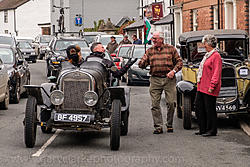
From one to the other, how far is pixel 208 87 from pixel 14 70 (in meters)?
7.71

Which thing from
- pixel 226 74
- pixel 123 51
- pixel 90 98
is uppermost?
pixel 123 51

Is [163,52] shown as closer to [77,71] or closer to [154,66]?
[154,66]

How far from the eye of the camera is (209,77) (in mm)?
10492

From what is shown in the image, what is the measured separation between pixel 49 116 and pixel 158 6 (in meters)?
36.3

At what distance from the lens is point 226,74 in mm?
11680

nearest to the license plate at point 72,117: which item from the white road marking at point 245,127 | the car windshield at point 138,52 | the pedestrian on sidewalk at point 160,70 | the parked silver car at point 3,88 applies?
the pedestrian on sidewalk at point 160,70

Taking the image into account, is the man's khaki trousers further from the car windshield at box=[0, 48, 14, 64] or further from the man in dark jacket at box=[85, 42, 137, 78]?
the car windshield at box=[0, 48, 14, 64]

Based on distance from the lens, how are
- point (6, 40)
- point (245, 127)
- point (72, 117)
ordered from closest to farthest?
point (72, 117), point (245, 127), point (6, 40)

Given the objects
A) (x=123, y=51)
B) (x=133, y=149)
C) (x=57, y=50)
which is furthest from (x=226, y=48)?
(x=123, y=51)

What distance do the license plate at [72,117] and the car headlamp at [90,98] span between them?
0.71ft

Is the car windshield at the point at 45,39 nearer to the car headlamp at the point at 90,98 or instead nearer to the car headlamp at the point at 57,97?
the car headlamp at the point at 57,97

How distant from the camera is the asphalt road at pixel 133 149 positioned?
825cm

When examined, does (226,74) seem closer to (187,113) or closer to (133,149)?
(187,113)

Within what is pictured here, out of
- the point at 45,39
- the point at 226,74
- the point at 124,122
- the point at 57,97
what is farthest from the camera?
the point at 45,39
